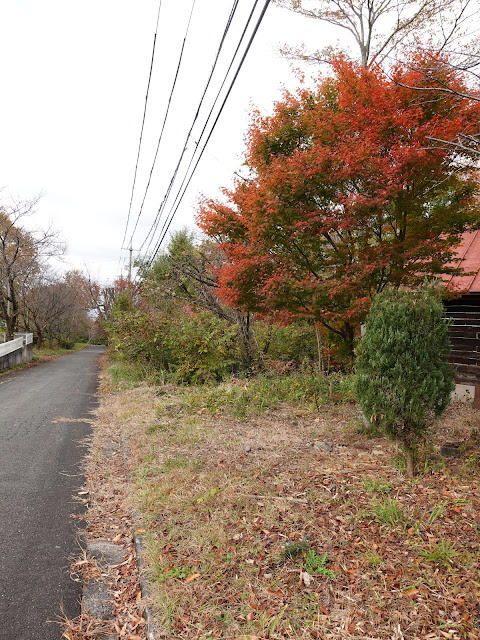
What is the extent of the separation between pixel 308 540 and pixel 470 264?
7592mm

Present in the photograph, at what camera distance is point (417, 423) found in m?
3.90

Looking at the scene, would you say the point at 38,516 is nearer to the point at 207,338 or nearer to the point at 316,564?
the point at 316,564

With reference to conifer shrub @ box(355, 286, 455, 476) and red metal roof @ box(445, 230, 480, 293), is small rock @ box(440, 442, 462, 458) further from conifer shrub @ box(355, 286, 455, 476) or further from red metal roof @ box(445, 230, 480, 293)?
red metal roof @ box(445, 230, 480, 293)

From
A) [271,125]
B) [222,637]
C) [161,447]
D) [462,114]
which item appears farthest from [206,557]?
[271,125]

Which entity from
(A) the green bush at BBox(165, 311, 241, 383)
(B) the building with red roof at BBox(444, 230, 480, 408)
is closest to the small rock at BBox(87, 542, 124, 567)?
(A) the green bush at BBox(165, 311, 241, 383)

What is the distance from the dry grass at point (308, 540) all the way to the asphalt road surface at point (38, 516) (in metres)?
0.64

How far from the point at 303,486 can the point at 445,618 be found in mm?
1723

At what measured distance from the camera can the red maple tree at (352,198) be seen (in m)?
5.91

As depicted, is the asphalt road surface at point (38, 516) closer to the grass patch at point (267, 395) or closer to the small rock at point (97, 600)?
the small rock at point (97, 600)

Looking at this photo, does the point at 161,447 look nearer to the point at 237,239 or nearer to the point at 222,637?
the point at 222,637

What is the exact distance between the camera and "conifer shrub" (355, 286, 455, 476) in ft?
12.6

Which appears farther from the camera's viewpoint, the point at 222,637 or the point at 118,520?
the point at 118,520

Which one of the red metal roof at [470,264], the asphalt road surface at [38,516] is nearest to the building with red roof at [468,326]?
the red metal roof at [470,264]

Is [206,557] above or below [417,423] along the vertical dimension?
below
